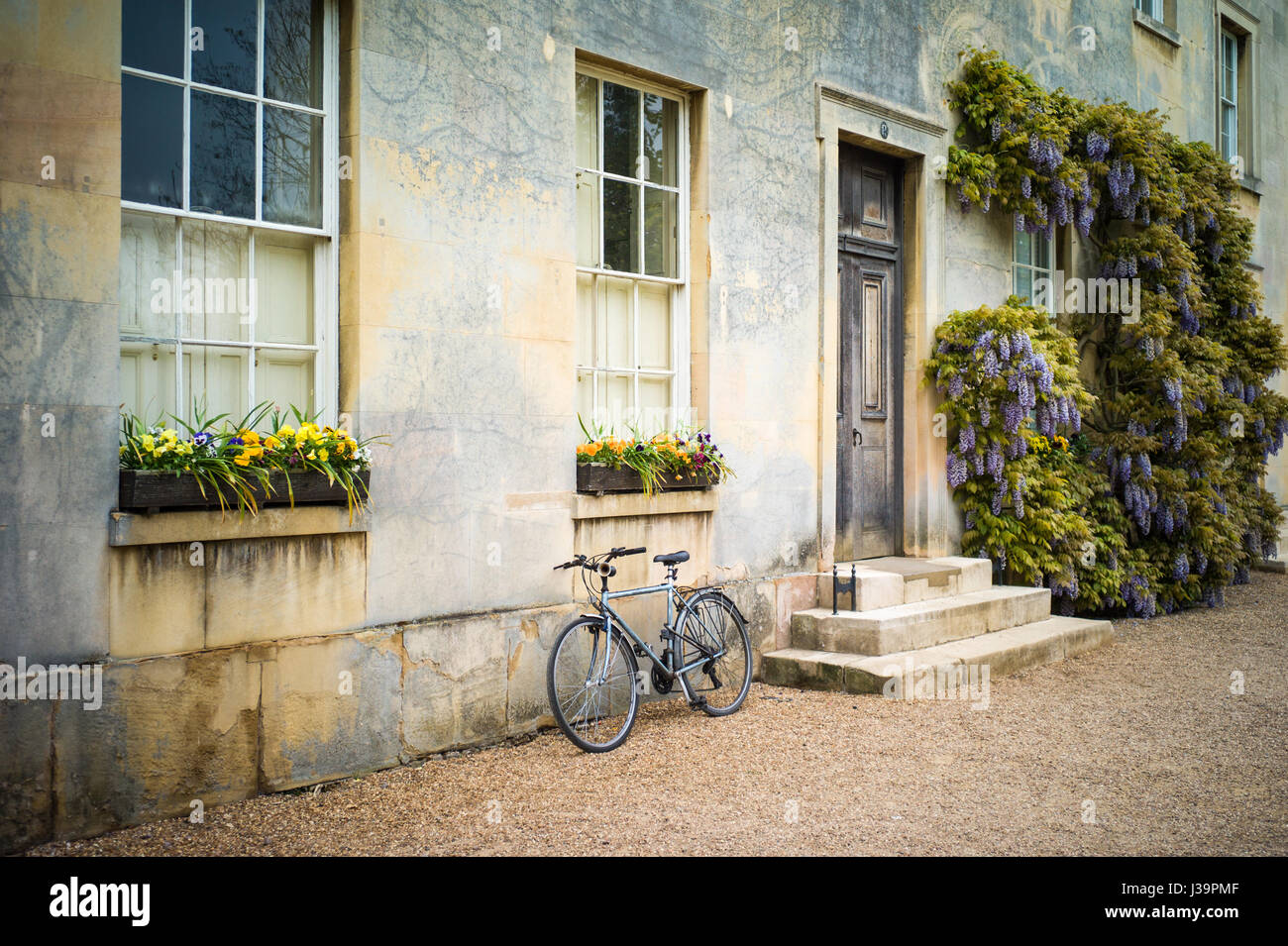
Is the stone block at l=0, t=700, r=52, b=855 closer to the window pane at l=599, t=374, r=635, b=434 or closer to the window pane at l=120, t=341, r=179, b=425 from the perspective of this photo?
the window pane at l=120, t=341, r=179, b=425

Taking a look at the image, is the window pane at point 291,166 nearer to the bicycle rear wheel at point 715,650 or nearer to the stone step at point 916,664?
the bicycle rear wheel at point 715,650

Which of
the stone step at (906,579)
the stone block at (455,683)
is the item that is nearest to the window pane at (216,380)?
the stone block at (455,683)

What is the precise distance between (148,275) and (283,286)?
2.05ft

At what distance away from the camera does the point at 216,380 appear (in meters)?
4.67

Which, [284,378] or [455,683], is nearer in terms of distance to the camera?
[284,378]

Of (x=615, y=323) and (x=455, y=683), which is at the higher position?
(x=615, y=323)

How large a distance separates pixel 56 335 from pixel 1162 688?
6590 mm

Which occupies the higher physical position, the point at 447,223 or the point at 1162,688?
the point at 447,223

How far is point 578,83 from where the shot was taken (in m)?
6.20

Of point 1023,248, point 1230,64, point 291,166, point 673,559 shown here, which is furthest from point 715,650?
point 1230,64

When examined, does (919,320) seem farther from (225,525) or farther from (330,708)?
(225,525)

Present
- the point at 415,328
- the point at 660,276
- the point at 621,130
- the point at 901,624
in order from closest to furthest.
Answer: the point at 415,328, the point at 621,130, the point at 660,276, the point at 901,624
